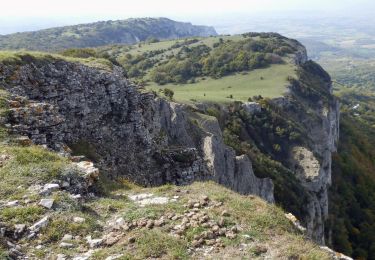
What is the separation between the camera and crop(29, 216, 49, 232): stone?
35.9 ft

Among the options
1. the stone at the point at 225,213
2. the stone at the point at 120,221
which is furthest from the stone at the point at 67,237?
the stone at the point at 225,213

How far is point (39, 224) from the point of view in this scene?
11.1 metres

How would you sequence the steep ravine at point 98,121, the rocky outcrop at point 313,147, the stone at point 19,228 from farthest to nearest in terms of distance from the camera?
1. the rocky outcrop at point 313,147
2. the steep ravine at point 98,121
3. the stone at point 19,228

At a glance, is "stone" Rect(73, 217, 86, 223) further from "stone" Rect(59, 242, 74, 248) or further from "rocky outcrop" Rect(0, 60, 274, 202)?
"rocky outcrop" Rect(0, 60, 274, 202)

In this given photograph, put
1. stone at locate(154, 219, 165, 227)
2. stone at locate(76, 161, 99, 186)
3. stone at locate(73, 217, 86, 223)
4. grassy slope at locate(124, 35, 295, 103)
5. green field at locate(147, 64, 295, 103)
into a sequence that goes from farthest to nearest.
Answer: green field at locate(147, 64, 295, 103)
grassy slope at locate(124, 35, 295, 103)
stone at locate(76, 161, 99, 186)
stone at locate(154, 219, 165, 227)
stone at locate(73, 217, 86, 223)

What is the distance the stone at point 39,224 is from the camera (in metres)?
11.0

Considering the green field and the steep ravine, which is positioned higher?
the steep ravine

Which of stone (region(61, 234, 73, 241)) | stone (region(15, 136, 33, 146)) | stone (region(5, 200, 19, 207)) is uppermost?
stone (region(15, 136, 33, 146))

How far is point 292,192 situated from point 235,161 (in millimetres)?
15014

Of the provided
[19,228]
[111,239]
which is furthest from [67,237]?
[19,228]

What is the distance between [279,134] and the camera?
6362 cm

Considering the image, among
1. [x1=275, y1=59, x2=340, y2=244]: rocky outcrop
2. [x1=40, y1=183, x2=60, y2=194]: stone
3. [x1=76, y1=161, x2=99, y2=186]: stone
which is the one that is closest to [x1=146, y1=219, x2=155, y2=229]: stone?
[x1=76, y1=161, x2=99, y2=186]: stone

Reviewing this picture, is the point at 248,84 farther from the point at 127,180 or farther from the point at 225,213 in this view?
the point at 225,213

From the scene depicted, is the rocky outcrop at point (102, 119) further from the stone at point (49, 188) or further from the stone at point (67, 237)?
the stone at point (67, 237)
